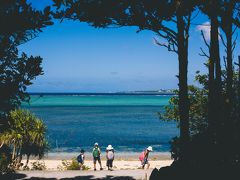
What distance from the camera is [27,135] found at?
82.7 ft

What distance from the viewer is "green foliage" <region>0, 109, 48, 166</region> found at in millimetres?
23250

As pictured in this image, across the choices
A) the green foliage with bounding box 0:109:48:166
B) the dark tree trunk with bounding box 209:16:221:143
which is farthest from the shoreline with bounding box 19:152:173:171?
the dark tree trunk with bounding box 209:16:221:143

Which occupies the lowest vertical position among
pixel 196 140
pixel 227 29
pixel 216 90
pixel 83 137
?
pixel 83 137

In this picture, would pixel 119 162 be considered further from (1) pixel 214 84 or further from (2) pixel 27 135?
(1) pixel 214 84

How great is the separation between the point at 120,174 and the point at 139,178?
1.33 meters

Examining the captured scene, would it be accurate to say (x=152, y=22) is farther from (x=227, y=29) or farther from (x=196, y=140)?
(x=196, y=140)

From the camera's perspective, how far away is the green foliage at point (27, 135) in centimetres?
2325

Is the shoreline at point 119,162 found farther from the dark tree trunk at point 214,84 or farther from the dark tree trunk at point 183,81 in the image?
the dark tree trunk at point 214,84

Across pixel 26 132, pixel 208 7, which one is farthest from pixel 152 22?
pixel 26 132

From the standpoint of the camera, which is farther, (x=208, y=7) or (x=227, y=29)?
(x=227, y=29)

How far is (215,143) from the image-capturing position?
9.49m

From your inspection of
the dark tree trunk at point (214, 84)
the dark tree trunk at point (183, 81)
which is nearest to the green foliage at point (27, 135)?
the dark tree trunk at point (183, 81)

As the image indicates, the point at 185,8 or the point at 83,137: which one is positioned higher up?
the point at 185,8

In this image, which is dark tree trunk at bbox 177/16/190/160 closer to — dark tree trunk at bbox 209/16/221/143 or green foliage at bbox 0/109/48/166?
dark tree trunk at bbox 209/16/221/143
